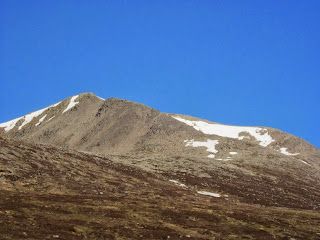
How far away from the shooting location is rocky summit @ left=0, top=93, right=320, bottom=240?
44594mm

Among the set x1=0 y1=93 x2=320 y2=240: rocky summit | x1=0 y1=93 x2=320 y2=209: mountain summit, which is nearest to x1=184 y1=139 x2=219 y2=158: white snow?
x1=0 y1=93 x2=320 y2=209: mountain summit

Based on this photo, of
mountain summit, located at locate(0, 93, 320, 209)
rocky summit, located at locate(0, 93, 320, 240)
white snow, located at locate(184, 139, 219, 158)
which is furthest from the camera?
white snow, located at locate(184, 139, 219, 158)

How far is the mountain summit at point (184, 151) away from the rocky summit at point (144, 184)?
1.15 ft

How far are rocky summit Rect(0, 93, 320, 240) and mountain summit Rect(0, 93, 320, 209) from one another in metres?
0.35

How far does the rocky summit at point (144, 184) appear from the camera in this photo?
44.6 meters

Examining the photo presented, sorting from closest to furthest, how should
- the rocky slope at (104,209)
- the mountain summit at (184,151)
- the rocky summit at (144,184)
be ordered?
the rocky slope at (104,209), the rocky summit at (144,184), the mountain summit at (184,151)

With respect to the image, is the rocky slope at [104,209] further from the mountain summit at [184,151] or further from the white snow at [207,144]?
the white snow at [207,144]

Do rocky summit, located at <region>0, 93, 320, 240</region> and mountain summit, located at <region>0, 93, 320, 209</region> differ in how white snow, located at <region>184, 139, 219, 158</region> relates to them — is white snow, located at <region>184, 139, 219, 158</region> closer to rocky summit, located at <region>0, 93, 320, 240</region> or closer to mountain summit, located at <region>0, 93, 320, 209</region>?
mountain summit, located at <region>0, 93, 320, 209</region>

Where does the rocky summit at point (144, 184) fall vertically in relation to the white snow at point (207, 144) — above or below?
below

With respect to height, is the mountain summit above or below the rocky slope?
above

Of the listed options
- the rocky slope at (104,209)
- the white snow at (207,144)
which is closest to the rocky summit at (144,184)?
the rocky slope at (104,209)

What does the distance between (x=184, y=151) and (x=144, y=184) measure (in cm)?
6832

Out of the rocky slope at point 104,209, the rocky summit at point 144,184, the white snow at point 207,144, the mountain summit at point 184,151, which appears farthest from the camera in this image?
the white snow at point 207,144

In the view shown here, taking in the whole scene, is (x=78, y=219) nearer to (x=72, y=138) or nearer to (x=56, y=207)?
(x=56, y=207)
